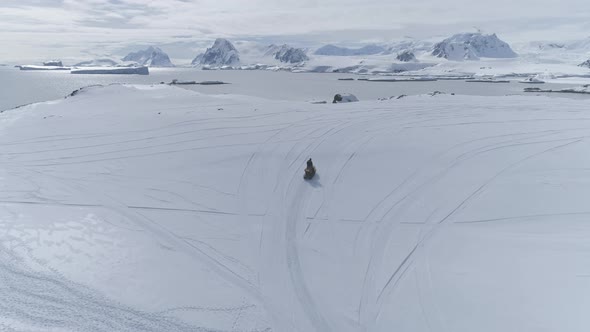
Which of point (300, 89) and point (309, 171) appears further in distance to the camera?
point (300, 89)

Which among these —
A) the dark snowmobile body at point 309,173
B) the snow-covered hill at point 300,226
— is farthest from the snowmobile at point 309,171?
the snow-covered hill at point 300,226

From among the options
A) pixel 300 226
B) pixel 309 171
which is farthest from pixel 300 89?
pixel 300 226

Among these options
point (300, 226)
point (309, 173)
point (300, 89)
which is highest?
point (300, 89)

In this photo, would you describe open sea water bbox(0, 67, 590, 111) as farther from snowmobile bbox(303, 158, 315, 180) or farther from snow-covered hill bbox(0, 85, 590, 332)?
snowmobile bbox(303, 158, 315, 180)

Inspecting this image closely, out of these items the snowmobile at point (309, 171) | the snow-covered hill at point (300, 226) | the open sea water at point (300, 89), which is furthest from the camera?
the open sea water at point (300, 89)

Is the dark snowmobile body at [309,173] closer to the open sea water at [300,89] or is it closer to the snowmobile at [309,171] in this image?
the snowmobile at [309,171]

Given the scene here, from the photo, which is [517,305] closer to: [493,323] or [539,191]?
[493,323]

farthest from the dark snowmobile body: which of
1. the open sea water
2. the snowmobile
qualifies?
the open sea water

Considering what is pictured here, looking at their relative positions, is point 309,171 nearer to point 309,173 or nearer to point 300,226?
point 309,173
